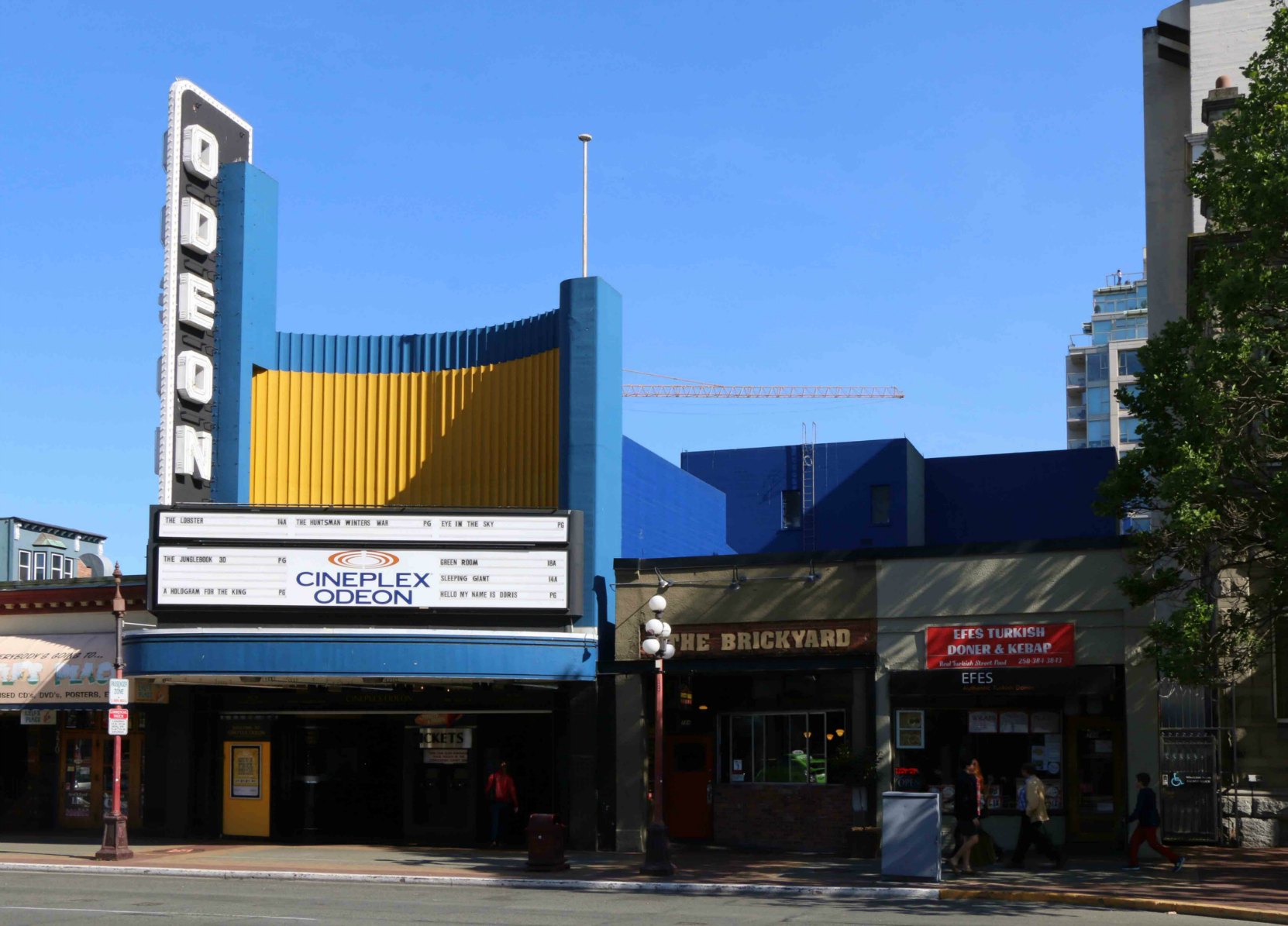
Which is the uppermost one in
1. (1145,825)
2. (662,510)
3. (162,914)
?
(662,510)

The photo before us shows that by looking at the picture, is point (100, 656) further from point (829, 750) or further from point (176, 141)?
point (829, 750)

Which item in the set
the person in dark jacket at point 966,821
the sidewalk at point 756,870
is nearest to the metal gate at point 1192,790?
the sidewalk at point 756,870

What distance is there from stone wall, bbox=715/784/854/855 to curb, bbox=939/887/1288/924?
6172mm

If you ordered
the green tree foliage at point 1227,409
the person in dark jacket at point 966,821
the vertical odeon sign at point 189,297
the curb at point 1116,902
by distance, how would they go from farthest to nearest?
the vertical odeon sign at point 189,297
the person in dark jacket at point 966,821
the green tree foliage at point 1227,409
the curb at point 1116,902

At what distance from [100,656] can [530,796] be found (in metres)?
9.74

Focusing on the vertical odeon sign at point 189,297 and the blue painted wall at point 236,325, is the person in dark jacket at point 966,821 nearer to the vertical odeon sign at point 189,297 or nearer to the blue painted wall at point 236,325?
the blue painted wall at point 236,325

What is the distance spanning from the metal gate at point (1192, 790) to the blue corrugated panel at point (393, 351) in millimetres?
15677

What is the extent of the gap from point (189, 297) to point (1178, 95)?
27.5 m

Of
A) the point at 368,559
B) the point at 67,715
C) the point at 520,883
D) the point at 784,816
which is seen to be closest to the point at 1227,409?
the point at 784,816

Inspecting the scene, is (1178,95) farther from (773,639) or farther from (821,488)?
(773,639)

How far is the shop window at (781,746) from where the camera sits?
2856cm

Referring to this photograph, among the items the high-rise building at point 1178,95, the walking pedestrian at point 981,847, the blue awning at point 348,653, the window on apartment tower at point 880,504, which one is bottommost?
the walking pedestrian at point 981,847

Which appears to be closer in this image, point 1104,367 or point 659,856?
point 659,856

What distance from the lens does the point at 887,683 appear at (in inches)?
1057
